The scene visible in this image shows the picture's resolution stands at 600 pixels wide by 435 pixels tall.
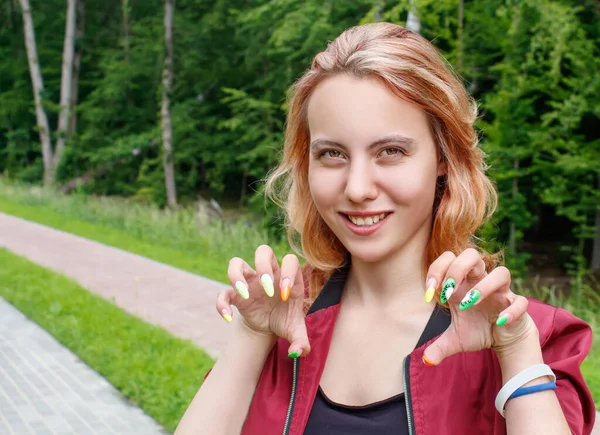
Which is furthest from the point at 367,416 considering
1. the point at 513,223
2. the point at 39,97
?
the point at 39,97

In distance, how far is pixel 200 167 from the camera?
28.0m

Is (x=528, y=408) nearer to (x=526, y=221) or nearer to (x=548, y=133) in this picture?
(x=548, y=133)

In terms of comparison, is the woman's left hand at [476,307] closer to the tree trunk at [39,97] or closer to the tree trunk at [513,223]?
the tree trunk at [513,223]

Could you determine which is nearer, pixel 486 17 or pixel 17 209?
pixel 486 17

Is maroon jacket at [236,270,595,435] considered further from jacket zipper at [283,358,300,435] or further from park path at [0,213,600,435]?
park path at [0,213,600,435]

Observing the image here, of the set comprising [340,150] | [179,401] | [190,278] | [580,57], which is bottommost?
[190,278]

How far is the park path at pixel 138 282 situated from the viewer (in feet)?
19.8

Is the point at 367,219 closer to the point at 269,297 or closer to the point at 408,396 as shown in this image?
the point at 269,297

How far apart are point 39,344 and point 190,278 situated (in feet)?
8.14

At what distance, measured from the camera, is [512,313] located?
49.1 inches

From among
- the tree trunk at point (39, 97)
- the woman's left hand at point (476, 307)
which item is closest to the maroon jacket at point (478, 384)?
the woman's left hand at point (476, 307)

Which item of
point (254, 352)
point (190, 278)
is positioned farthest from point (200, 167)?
point (254, 352)

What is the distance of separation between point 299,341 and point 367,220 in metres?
0.29

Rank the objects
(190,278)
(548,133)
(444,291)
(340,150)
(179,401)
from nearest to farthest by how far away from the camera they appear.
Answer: (444,291)
(340,150)
(179,401)
(190,278)
(548,133)
